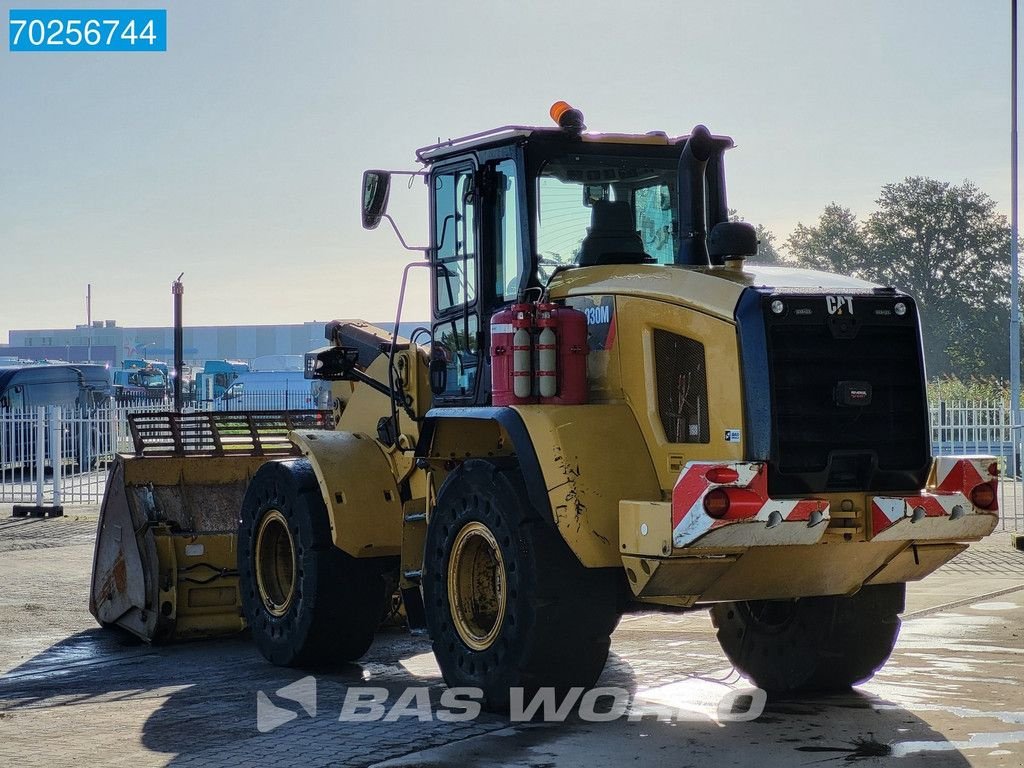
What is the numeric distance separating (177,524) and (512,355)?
3837mm

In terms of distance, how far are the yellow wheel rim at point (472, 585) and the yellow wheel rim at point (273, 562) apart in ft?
6.74

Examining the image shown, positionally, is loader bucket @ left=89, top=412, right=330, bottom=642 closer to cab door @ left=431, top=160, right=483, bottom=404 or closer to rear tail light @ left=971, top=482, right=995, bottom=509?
cab door @ left=431, top=160, right=483, bottom=404

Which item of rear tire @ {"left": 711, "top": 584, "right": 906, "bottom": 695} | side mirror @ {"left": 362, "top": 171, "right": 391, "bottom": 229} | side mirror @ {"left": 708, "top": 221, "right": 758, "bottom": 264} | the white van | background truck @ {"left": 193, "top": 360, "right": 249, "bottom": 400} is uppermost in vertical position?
background truck @ {"left": 193, "top": 360, "right": 249, "bottom": 400}

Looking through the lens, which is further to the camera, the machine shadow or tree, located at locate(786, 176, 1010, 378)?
tree, located at locate(786, 176, 1010, 378)

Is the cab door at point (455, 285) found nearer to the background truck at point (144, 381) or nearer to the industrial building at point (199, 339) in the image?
the background truck at point (144, 381)

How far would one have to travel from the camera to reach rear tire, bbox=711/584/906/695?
802 centimetres

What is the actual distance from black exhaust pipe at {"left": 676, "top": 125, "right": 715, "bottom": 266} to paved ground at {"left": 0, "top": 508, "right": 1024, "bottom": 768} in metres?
2.47

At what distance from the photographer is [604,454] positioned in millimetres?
7172

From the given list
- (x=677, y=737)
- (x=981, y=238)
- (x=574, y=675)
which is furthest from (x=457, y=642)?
(x=981, y=238)

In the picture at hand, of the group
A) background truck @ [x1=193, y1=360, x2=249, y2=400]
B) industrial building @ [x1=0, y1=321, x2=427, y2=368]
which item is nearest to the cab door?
background truck @ [x1=193, y1=360, x2=249, y2=400]

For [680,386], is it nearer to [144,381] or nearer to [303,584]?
[303,584]

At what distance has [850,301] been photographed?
23.6ft

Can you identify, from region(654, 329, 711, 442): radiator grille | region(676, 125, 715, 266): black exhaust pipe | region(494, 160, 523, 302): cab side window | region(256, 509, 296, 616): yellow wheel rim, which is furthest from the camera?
region(256, 509, 296, 616): yellow wheel rim

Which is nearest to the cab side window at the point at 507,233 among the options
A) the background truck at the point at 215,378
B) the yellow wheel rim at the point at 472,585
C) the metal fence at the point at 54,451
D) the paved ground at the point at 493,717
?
the yellow wheel rim at the point at 472,585
